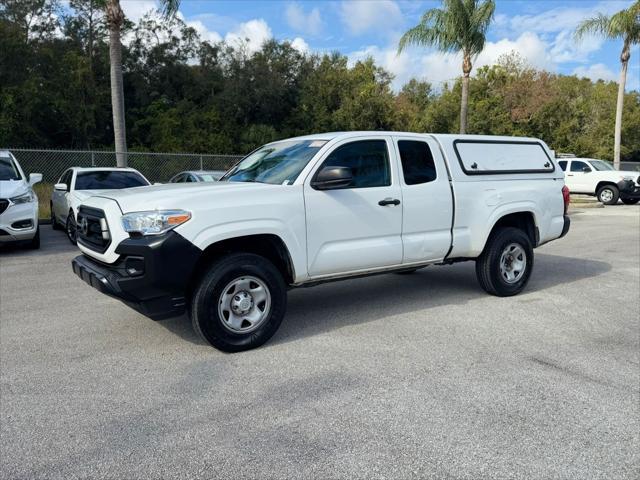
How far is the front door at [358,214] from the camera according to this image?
501cm

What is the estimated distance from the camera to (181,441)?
10.5 feet

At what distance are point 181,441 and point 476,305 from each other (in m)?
4.09

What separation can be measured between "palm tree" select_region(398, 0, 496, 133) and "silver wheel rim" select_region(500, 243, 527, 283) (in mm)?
14912

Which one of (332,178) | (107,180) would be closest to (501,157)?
(332,178)

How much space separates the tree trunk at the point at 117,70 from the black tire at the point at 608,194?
1887cm

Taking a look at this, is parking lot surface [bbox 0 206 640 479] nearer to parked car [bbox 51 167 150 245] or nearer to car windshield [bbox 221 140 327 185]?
car windshield [bbox 221 140 327 185]

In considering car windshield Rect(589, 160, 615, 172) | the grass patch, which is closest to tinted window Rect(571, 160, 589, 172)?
car windshield Rect(589, 160, 615, 172)

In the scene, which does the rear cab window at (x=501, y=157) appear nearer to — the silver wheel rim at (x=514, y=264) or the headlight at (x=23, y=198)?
the silver wheel rim at (x=514, y=264)

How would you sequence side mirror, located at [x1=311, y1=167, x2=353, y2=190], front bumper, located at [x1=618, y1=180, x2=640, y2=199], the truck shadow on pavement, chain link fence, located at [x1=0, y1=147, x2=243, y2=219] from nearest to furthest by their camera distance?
side mirror, located at [x1=311, y1=167, x2=353, y2=190] → the truck shadow on pavement → chain link fence, located at [x1=0, y1=147, x2=243, y2=219] → front bumper, located at [x1=618, y1=180, x2=640, y2=199]

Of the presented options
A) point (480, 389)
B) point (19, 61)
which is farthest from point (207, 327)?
point (19, 61)

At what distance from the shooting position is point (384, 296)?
262 inches

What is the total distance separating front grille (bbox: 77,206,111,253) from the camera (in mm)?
4566

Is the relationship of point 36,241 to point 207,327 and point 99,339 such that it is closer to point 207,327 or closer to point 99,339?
point 99,339

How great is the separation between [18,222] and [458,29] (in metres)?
16.1
